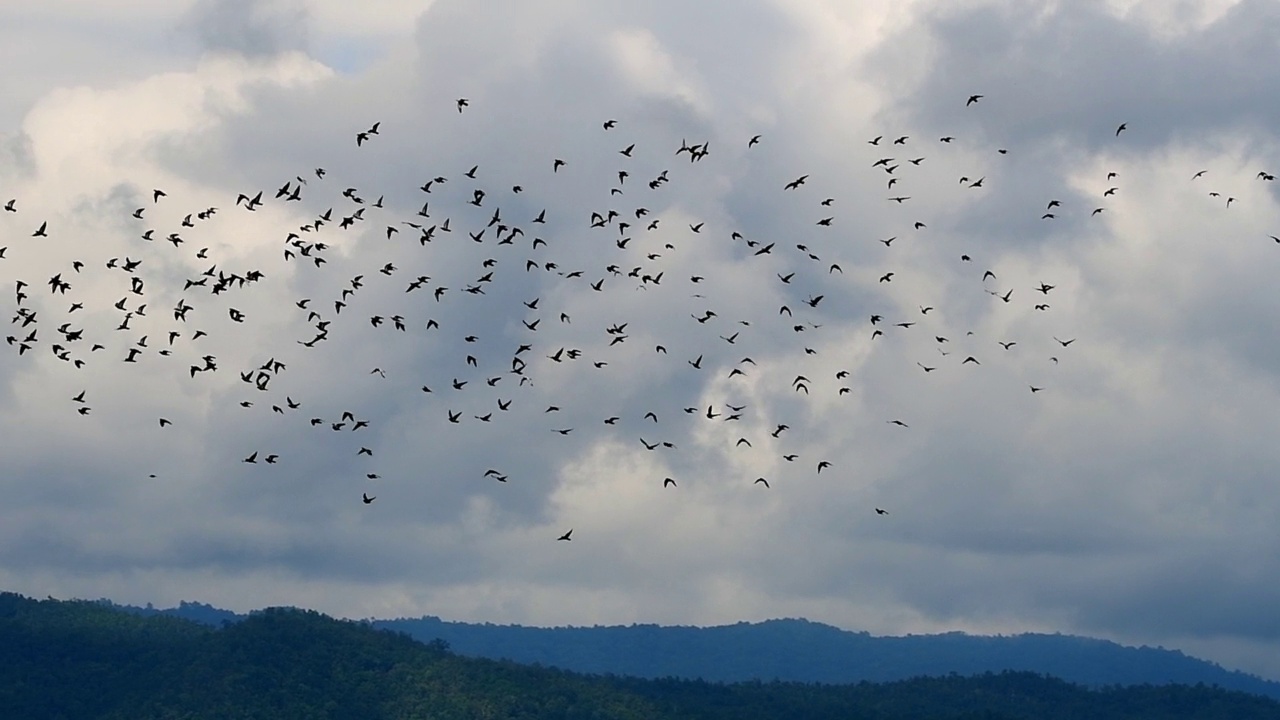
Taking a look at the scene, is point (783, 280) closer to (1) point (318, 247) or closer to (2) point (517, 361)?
(2) point (517, 361)

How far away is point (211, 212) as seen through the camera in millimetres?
106188

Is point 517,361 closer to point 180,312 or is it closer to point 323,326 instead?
point 323,326

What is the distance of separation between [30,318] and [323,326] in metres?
15.9

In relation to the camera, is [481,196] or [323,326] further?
[323,326]

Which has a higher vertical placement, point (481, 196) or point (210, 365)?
point (481, 196)

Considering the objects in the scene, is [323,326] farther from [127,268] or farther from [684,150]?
[684,150]

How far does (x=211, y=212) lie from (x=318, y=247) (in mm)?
10285

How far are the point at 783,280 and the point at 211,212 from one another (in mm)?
33242

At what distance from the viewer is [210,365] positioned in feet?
334

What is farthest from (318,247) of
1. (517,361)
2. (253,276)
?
(517,361)

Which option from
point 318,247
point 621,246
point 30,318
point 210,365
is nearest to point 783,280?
point 621,246

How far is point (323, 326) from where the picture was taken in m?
103

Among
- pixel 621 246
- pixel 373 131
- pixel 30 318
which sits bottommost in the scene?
pixel 30 318

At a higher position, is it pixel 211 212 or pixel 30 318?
pixel 211 212
